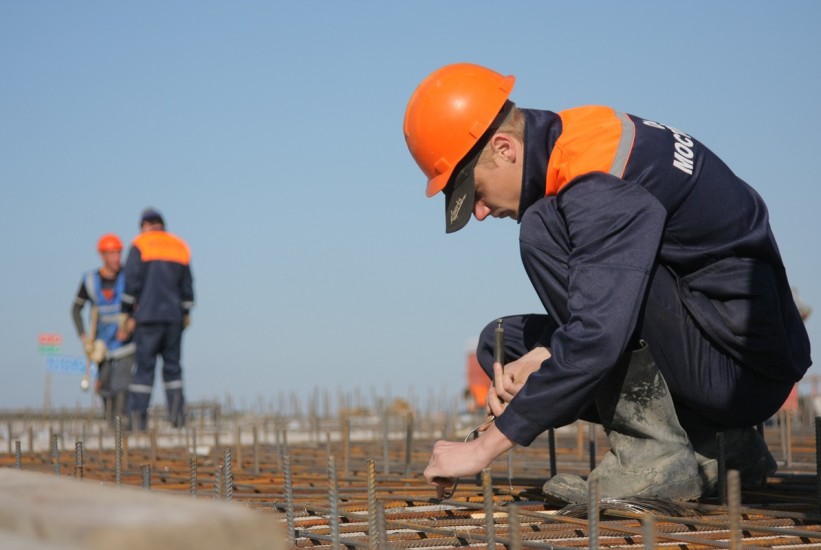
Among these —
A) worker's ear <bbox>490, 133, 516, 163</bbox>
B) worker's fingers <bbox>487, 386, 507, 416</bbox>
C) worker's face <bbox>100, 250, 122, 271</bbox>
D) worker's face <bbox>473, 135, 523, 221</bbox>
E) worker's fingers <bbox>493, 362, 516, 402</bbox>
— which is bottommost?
worker's fingers <bbox>487, 386, 507, 416</bbox>

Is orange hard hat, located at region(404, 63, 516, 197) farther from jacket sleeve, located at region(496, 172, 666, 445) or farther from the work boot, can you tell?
the work boot

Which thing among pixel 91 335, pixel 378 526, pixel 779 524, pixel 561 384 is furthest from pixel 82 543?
pixel 91 335

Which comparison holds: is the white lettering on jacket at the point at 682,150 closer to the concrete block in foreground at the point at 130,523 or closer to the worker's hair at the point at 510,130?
the worker's hair at the point at 510,130

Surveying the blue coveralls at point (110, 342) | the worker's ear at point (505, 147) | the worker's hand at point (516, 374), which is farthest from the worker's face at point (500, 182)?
the blue coveralls at point (110, 342)

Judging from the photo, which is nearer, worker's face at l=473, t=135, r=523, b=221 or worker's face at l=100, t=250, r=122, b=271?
worker's face at l=473, t=135, r=523, b=221

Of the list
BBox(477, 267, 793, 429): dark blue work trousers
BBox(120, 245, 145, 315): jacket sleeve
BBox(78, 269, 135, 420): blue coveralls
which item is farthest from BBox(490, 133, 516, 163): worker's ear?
BBox(78, 269, 135, 420): blue coveralls

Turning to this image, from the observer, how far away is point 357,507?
3156mm

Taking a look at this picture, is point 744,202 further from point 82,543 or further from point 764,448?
point 82,543

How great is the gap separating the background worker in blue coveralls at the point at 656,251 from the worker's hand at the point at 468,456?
0.26 meters

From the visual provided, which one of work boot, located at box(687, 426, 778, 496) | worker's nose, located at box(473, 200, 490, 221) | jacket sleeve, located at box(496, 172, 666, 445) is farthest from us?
work boot, located at box(687, 426, 778, 496)

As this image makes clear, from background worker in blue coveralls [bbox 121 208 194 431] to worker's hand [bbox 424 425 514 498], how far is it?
272 inches

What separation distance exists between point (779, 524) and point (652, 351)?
0.57 metres

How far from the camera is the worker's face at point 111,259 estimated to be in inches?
416

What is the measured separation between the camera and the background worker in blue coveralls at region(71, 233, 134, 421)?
1023cm
